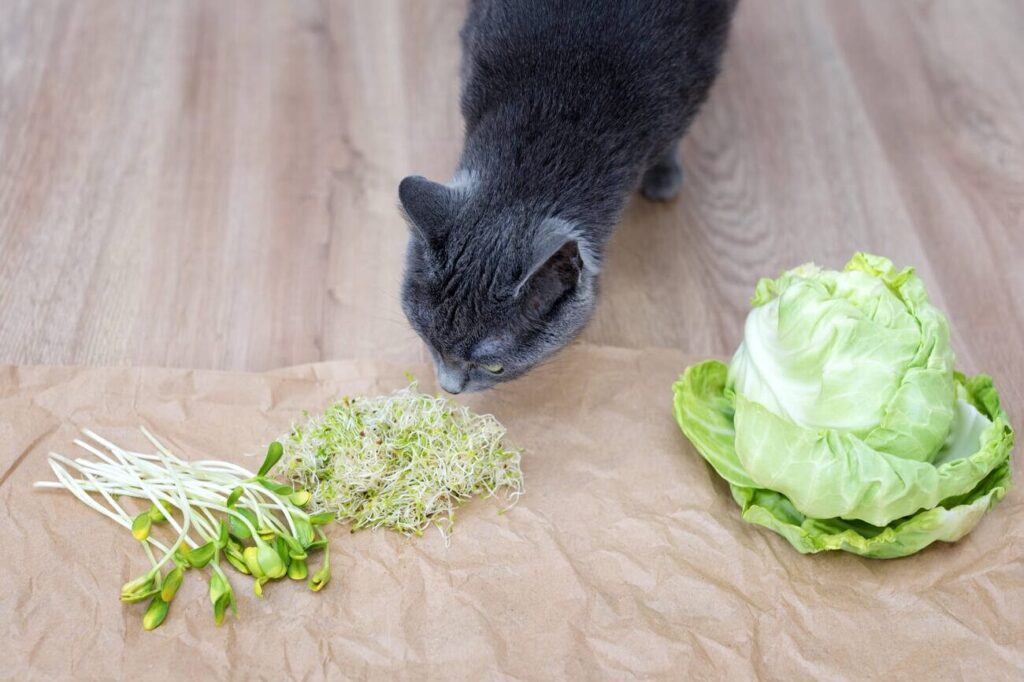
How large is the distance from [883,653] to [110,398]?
144cm

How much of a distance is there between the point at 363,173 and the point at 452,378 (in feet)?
2.54

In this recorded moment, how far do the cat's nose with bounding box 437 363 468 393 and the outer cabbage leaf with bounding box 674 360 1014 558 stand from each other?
1.31 ft

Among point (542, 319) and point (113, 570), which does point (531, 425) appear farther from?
point (113, 570)

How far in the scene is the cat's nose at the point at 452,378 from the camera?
68.5 inches

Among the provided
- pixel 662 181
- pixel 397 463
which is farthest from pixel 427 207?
pixel 662 181

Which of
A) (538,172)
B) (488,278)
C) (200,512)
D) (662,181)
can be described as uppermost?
(538,172)

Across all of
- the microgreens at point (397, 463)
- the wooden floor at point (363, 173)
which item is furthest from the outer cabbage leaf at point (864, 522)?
the microgreens at point (397, 463)

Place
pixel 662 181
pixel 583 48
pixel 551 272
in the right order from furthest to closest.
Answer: pixel 662 181, pixel 583 48, pixel 551 272

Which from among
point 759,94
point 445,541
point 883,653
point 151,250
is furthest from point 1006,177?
point 151,250

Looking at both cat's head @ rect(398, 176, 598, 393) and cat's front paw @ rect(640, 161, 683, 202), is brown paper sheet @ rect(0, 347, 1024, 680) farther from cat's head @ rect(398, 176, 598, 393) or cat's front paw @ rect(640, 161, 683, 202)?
cat's front paw @ rect(640, 161, 683, 202)

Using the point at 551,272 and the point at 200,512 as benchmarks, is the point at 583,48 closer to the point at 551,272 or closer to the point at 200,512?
the point at 551,272

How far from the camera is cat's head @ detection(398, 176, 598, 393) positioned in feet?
5.18

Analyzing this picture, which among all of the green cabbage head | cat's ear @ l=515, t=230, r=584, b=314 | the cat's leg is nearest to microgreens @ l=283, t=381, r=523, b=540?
cat's ear @ l=515, t=230, r=584, b=314

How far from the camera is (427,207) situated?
5.21 ft
